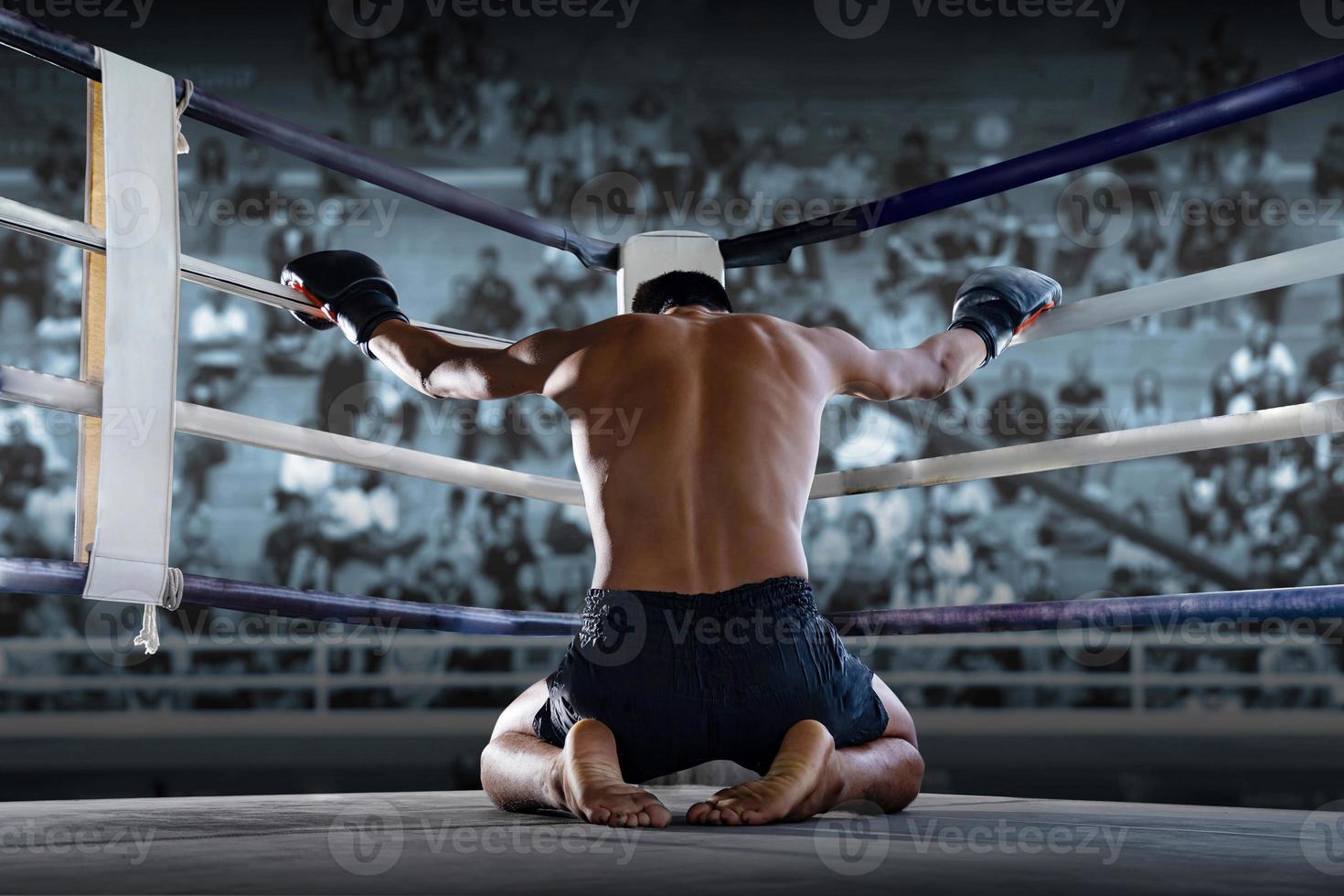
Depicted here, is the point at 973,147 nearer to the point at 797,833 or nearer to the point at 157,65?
the point at 157,65

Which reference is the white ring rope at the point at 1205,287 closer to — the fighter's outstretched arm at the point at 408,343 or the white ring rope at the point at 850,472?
the white ring rope at the point at 850,472

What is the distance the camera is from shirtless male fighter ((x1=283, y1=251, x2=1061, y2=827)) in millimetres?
1108

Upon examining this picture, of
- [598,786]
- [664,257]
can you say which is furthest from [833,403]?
[598,786]

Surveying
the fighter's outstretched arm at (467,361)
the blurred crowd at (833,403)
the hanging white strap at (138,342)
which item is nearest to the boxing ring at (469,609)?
the hanging white strap at (138,342)

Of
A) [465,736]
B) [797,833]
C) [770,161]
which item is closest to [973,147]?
[770,161]

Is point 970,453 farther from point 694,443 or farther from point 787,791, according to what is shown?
point 787,791

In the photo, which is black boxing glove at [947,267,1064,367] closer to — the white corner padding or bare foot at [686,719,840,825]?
the white corner padding

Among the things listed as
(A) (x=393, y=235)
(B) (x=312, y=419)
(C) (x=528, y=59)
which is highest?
(C) (x=528, y=59)

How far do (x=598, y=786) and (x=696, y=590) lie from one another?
0.80ft

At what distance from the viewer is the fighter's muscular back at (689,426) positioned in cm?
120

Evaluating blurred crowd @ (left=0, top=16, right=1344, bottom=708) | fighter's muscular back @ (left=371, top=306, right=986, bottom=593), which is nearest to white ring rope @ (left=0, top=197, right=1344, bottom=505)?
fighter's muscular back @ (left=371, top=306, right=986, bottom=593)

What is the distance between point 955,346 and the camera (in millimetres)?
1502

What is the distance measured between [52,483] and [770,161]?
132 inches

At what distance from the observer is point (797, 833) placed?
36.8 inches
